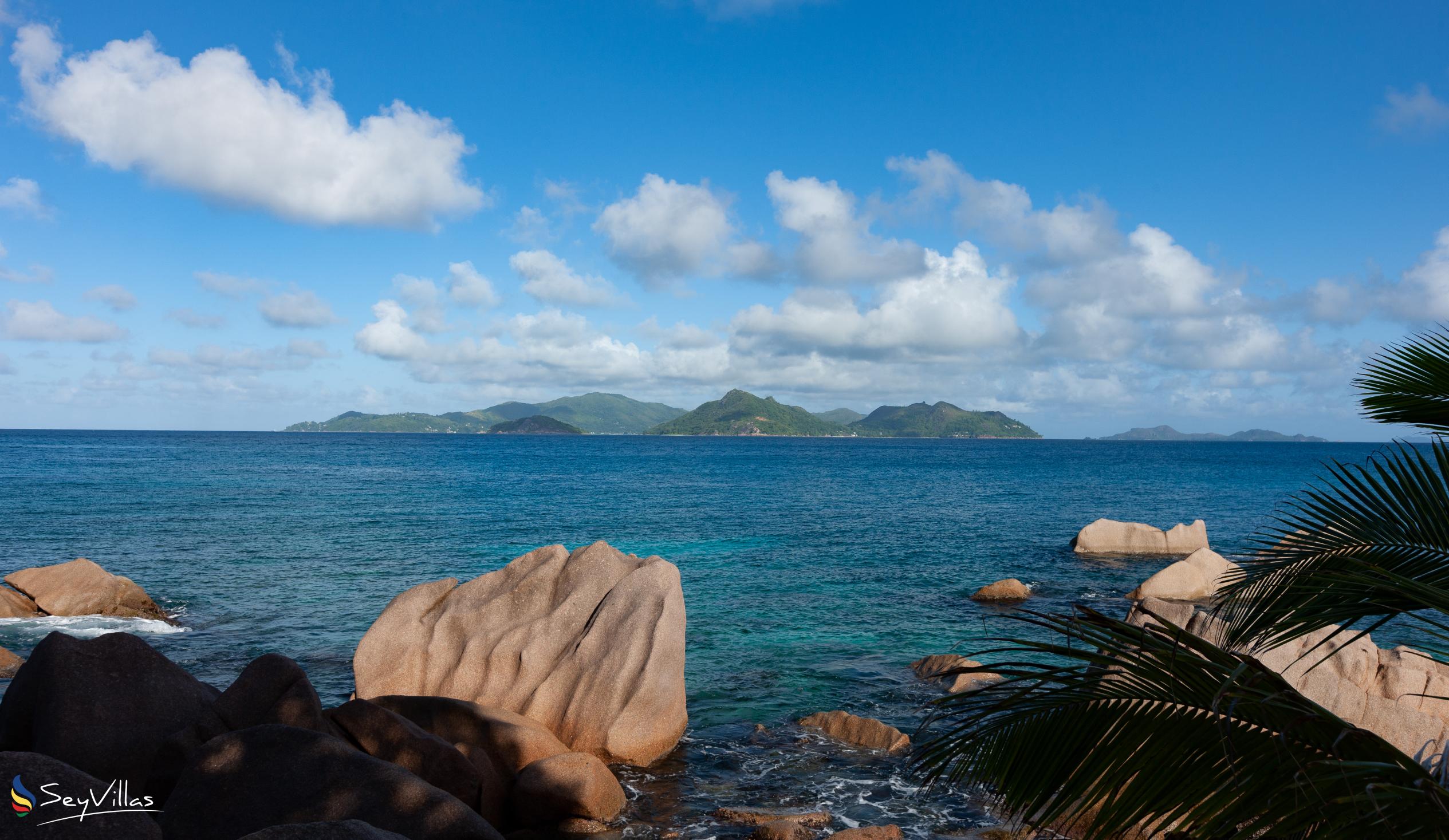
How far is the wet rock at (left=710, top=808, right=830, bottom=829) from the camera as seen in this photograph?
12.0 meters

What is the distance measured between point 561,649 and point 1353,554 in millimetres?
12792

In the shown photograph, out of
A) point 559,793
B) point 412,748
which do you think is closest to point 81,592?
point 412,748

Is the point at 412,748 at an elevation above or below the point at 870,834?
above

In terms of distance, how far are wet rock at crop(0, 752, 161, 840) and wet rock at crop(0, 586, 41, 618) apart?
76.3ft

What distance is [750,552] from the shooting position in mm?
38219

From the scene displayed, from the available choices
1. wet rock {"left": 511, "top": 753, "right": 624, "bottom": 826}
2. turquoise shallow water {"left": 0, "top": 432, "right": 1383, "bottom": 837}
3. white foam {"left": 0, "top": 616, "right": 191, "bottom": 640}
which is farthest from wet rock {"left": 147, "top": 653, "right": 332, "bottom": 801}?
white foam {"left": 0, "top": 616, "right": 191, "bottom": 640}

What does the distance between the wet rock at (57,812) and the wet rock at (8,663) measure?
15.0 m

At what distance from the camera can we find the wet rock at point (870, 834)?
434 inches

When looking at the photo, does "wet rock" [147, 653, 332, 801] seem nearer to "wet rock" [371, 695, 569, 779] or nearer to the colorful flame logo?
"wet rock" [371, 695, 569, 779]

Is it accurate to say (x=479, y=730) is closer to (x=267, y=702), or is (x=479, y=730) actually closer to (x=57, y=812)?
(x=267, y=702)

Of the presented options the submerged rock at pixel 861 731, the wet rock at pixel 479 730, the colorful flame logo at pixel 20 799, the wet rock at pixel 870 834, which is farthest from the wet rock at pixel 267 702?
the submerged rock at pixel 861 731

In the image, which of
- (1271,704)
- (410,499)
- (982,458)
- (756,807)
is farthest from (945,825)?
(982,458)

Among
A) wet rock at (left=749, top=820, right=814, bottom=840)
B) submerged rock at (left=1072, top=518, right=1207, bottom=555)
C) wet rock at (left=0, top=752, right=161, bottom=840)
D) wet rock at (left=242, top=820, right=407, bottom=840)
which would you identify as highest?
wet rock at (left=242, top=820, right=407, bottom=840)

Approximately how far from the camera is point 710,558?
3700cm
